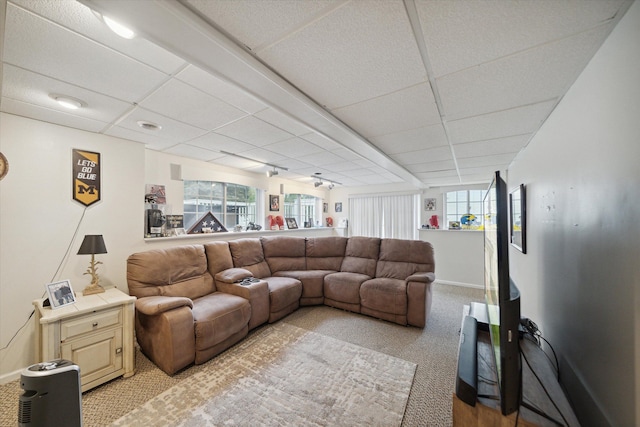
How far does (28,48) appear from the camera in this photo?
48.7 inches

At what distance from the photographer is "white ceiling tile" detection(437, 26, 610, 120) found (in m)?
1.22

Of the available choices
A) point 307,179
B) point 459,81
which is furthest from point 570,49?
point 307,179

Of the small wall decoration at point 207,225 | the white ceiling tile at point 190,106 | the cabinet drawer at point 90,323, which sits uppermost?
the white ceiling tile at point 190,106

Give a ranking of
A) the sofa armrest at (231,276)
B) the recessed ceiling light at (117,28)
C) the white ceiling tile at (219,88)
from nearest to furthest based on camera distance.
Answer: the recessed ceiling light at (117,28) → the white ceiling tile at (219,88) → the sofa armrest at (231,276)

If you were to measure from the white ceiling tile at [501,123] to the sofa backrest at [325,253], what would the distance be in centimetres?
260

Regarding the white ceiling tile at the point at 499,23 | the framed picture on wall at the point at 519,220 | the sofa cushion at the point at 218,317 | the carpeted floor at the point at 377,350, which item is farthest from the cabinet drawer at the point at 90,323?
the framed picture on wall at the point at 519,220

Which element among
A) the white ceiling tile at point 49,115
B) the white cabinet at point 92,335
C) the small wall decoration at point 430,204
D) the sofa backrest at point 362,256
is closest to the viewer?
the white cabinet at point 92,335

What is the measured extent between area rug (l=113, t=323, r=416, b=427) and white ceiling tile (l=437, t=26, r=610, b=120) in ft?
7.74

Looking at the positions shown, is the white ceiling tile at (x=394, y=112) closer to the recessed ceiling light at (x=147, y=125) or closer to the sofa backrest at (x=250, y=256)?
the recessed ceiling light at (x=147, y=125)

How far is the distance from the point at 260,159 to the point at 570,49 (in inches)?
129

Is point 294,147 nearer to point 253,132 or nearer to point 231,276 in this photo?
point 253,132

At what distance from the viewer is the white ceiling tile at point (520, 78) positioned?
1.22m

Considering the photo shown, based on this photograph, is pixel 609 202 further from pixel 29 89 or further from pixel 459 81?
pixel 29 89

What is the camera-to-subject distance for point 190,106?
190 centimetres
